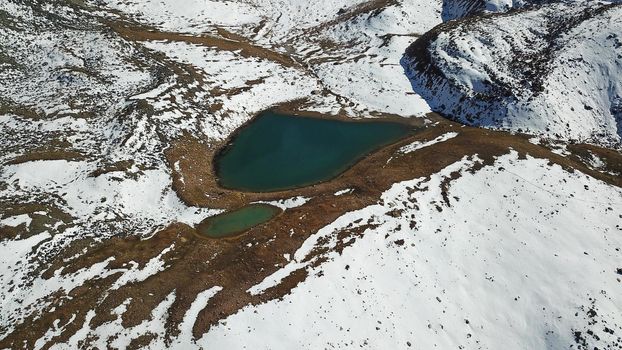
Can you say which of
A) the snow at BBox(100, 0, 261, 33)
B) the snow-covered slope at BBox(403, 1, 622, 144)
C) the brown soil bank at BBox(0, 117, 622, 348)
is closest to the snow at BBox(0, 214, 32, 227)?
the brown soil bank at BBox(0, 117, 622, 348)

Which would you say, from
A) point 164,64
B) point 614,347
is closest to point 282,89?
point 164,64

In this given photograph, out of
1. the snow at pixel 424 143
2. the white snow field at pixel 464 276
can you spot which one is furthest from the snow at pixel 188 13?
the white snow field at pixel 464 276

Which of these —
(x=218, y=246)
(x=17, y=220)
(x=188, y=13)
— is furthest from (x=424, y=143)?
(x=188, y=13)

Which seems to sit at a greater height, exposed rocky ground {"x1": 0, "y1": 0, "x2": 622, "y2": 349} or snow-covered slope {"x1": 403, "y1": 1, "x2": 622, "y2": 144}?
snow-covered slope {"x1": 403, "y1": 1, "x2": 622, "y2": 144}

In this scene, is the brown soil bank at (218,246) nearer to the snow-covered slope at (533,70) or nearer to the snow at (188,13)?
the snow-covered slope at (533,70)

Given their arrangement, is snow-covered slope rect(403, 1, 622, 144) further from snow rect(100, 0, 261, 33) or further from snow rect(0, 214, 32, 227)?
snow rect(0, 214, 32, 227)

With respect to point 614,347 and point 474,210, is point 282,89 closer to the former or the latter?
point 474,210
